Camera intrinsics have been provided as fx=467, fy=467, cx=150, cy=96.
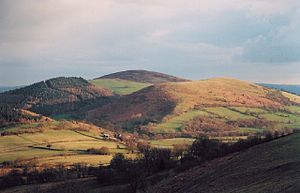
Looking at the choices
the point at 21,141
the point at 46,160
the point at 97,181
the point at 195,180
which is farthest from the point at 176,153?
the point at 21,141

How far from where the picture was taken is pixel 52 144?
17462 centimetres

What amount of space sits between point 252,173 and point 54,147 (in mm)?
120543

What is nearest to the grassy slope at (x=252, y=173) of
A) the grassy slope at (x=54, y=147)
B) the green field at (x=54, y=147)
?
the green field at (x=54, y=147)

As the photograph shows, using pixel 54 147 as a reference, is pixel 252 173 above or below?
above

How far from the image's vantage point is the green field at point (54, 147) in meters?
149

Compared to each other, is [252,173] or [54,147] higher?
[252,173]

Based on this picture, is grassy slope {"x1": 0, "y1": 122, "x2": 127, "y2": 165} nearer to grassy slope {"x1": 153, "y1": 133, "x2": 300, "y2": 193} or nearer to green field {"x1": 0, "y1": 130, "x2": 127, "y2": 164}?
green field {"x1": 0, "y1": 130, "x2": 127, "y2": 164}

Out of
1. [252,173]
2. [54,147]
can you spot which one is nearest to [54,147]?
[54,147]

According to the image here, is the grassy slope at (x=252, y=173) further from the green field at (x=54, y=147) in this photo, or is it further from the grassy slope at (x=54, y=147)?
the grassy slope at (x=54, y=147)

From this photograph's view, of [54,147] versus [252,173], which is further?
[54,147]

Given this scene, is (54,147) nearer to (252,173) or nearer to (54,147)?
(54,147)

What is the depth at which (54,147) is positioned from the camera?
168875mm

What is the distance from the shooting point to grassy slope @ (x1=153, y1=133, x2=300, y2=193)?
48469 millimetres

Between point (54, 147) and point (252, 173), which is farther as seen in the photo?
point (54, 147)
